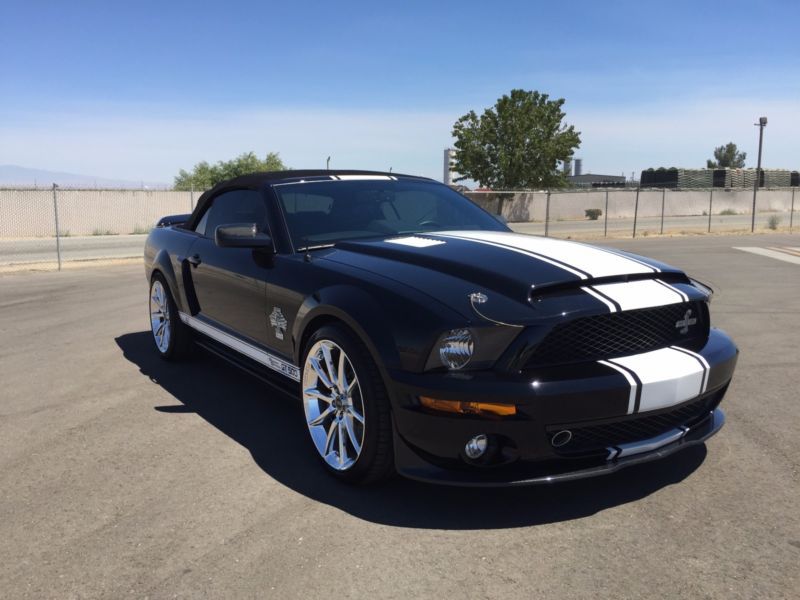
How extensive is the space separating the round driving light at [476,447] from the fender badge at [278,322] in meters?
1.45

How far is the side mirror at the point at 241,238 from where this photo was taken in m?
3.97

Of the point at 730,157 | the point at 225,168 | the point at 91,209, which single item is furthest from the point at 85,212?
the point at 730,157

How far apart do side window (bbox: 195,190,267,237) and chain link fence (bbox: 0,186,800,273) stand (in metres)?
8.97

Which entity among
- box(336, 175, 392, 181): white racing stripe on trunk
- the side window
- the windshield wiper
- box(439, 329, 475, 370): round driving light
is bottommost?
box(439, 329, 475, 370): round driving light

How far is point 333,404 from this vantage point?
11.3 ft

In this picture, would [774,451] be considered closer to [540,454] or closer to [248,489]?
[540,454]

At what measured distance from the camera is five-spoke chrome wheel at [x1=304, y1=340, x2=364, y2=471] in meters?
3.29

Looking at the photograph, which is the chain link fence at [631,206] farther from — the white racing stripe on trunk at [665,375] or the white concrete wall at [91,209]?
the white racing stripe on trunk at [665,375]

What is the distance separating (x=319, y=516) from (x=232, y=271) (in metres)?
2.02

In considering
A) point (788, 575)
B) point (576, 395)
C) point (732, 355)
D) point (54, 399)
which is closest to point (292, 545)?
point (576, 395)

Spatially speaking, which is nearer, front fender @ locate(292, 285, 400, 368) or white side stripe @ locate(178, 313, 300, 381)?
front fender @ locate(292, 285, 400, 368)

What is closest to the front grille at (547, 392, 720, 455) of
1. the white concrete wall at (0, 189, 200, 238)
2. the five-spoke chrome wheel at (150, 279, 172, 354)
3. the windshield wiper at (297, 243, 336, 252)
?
the windshield wiper at (297, 243, 336, 252)

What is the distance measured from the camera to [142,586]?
255 cm

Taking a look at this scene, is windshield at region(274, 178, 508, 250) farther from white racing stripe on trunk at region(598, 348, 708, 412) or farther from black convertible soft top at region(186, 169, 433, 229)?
white racing stripe on trunk at region(598, 348, 708, 412)
